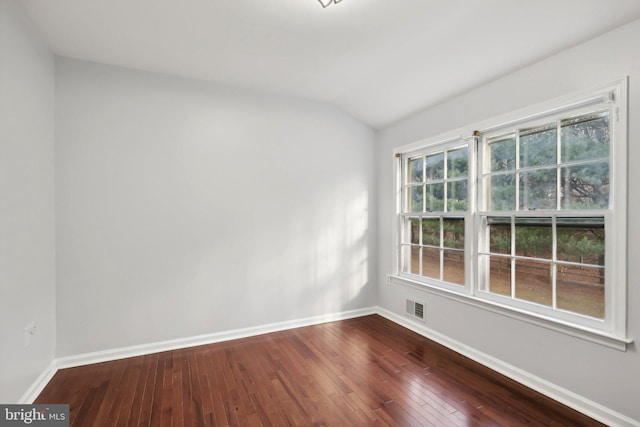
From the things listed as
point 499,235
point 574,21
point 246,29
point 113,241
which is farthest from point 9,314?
point 574,21

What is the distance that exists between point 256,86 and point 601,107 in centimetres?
296

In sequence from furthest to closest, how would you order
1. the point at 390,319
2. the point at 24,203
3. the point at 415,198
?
the point at 390,319
the point at 415,198
the point at 24,203

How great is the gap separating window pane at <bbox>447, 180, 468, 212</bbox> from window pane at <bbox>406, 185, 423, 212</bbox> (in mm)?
441

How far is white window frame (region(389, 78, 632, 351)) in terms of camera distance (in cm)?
186

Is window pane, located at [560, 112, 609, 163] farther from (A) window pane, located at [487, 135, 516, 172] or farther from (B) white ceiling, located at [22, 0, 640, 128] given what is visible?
(B) white ceiling, located at [22, 0, 640, 128]

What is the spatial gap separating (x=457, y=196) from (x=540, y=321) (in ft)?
4.29

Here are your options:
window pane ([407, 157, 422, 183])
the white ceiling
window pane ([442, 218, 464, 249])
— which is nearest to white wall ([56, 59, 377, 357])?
the white ceiling

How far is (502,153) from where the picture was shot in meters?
2.66

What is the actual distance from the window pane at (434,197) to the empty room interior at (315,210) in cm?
3

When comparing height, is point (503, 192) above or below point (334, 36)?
below

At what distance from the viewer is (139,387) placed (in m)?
2.33

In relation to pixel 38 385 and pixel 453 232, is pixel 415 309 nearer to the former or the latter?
pixel 453 232

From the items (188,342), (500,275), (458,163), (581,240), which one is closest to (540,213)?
(581,240)

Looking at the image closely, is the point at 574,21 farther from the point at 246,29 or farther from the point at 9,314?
the point at 9,314
